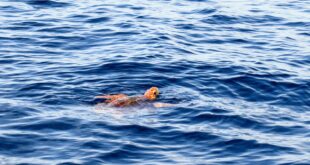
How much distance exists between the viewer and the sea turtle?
604 inches

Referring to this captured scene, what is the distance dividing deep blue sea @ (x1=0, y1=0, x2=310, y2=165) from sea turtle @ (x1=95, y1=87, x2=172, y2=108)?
205 mm

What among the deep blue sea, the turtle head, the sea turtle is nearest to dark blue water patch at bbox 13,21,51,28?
the deep blue sea

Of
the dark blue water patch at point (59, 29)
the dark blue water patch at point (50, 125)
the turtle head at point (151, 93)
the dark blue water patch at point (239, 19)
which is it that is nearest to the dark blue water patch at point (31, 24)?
the dark blue water patch at point (59, 29)

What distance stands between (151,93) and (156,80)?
197cm

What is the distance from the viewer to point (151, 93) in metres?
16.0

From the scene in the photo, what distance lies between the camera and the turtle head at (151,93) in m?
16.0

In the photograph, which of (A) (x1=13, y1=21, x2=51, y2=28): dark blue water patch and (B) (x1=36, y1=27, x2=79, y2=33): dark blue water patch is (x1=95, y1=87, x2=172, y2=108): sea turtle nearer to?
(B) (x1=36, y1=27, x2=79, y2=33): dark blue water patch

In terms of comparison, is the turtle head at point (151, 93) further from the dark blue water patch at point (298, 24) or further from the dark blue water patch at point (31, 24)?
the dark blue water patch at point (298, 24)

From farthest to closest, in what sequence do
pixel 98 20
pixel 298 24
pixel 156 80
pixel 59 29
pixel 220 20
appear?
pixel 220 20
pixel 298 24
pixel 98 20
pixel 59 29
pixel 156 80

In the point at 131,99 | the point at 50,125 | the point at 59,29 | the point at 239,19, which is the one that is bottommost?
the point at 50,125

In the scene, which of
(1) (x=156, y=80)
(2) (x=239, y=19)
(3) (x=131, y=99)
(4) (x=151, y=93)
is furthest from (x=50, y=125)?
(2) (x=239, y=19)

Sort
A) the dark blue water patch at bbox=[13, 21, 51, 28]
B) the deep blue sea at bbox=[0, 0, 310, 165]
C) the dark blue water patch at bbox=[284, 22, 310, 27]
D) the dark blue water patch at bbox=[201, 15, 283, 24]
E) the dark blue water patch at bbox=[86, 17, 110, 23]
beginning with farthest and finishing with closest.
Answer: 1. the dark blue water patch at bbox=[201, 15, 283, 24]
2. the dark blue water patch at bbox=[284, 22, 310, 27]
3. the dark blue water patch at bbox=[86, 17, 110, 23]
4. the dark blue water patch at bbox=[13, 21, 51, 28]
5. the deep blue sea at bbox=[0, 0, 310, 165]

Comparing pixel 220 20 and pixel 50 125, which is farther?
pixel 220 20

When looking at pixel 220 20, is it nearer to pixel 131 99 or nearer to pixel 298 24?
pixel 298 24
